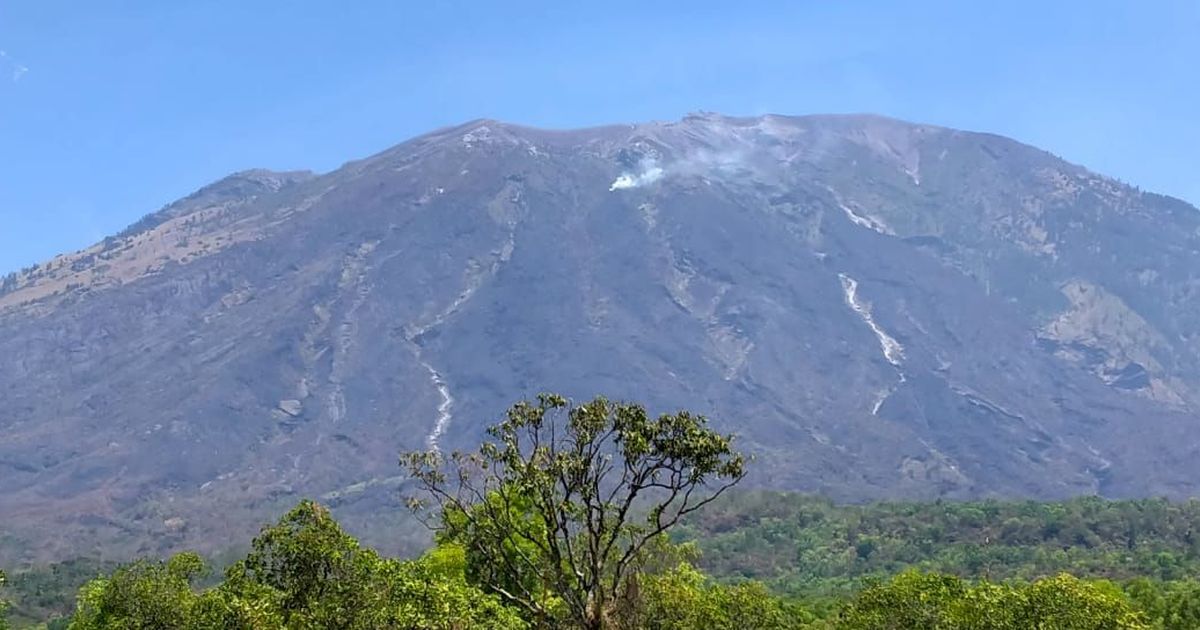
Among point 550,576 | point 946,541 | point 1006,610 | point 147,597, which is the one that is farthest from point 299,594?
point 946,541

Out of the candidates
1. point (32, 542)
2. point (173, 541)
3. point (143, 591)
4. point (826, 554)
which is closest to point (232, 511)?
point (173, 541)

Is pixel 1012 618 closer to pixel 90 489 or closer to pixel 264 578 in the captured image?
pixel 264 578

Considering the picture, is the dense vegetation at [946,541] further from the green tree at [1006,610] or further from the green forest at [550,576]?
the green tree at [1006,610]

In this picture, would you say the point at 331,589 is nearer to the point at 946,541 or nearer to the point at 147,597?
the point at 147,597

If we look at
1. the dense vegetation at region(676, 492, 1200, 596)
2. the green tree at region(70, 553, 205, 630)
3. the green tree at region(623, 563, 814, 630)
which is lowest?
the dense vegetation at region(676, 492, 1200, 596)

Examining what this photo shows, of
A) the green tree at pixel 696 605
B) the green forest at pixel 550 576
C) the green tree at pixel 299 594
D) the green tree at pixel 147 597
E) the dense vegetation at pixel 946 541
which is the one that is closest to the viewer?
the green forest at pixel 550 576

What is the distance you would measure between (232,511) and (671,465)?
562 feet

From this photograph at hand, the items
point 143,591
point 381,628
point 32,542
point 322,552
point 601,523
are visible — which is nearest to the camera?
point 601,523

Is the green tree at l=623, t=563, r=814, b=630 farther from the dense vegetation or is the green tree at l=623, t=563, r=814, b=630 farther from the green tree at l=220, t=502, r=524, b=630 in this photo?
the dense vegetation

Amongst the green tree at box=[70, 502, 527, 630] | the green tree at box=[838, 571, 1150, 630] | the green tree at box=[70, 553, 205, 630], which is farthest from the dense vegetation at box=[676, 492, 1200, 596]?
the green tree at box=[70, 502, 527, 630]

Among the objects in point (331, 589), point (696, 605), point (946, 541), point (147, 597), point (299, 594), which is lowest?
point (946, 541)

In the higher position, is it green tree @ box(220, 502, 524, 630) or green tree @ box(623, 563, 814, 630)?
green tree @ box(220, 502, 524, 630)

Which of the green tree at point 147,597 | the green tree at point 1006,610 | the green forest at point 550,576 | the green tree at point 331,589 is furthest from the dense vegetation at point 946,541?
Answer: the green tree at point 331,589

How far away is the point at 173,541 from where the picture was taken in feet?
533
